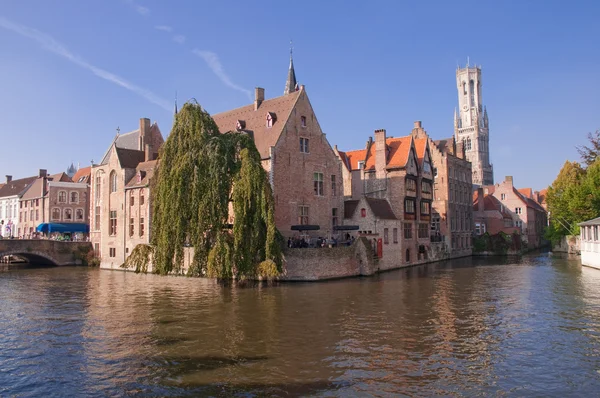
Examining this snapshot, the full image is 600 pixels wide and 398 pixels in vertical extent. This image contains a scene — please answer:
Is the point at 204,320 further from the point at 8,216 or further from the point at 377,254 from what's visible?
the point at 8,216

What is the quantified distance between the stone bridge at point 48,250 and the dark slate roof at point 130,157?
11.0 metres

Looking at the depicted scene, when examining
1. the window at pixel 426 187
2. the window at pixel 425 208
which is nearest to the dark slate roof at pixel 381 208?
the window at pixel 425 208

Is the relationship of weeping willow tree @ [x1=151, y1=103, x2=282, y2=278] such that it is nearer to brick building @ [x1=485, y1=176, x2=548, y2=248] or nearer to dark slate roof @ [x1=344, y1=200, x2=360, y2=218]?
dark slate roof @ [x1=344, y1=200, x2=360, y2=218]

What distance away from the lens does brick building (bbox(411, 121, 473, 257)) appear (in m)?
61.2

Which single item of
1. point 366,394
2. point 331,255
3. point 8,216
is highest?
point 8,216

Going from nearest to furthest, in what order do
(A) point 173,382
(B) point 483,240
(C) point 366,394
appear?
(C) point 366,394 → (A) point 173,382 → (B) point 483,240

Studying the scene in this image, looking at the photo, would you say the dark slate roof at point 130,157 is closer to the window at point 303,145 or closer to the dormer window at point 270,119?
the dormer window at point 270,119

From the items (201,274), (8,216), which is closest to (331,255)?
(201,274)

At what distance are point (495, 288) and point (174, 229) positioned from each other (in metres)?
21.3

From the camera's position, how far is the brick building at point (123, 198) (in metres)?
47.3

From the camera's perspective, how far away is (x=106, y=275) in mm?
42406

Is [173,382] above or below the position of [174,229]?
below

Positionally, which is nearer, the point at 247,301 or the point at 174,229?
the point at 247,301

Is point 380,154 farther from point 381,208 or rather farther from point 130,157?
point 130,157
